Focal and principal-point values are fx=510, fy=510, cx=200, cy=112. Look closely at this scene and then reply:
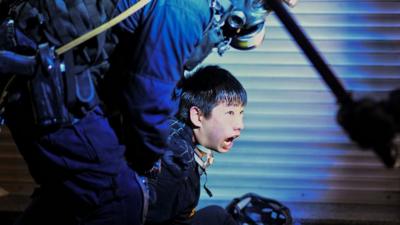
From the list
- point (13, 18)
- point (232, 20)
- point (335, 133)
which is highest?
point (13, 18)

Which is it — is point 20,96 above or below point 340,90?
above

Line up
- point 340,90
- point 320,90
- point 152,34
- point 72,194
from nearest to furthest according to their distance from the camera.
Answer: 1. point 340,90
2. point 152,34
3. point 72,194
4. point 320,90

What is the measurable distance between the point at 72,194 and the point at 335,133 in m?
2.00

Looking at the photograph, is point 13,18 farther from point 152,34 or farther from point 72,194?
point 72,194

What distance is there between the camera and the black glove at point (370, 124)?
0.99 m

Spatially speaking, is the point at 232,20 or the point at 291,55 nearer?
the point at 232,20

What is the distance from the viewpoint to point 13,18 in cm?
178

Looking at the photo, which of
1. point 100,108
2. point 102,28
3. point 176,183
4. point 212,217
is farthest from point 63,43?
point 212,217

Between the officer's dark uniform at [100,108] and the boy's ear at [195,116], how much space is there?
568 millimetres

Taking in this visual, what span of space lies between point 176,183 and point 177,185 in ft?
0.05

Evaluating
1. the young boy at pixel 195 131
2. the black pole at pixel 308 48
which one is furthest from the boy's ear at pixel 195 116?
the black pole at pixel 308 48

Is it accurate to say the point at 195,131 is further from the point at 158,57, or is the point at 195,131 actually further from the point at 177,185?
the point at 158,57

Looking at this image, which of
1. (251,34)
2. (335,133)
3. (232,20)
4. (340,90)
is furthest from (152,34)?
(335,133)

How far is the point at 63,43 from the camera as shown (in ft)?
5.71
